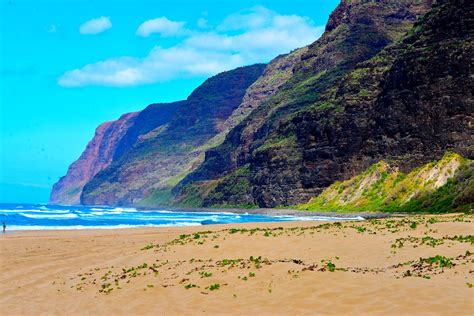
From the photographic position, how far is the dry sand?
1811 cm

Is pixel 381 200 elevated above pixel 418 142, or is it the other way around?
pixel 418 142

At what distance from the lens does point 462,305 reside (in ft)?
52.5

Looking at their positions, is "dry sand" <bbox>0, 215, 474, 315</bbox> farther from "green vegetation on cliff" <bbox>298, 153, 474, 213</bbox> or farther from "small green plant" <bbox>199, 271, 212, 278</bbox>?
"green vegetation on cliff" <bbox>298, 153, 474, 213</bbox>

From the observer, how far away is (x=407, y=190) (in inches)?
4505

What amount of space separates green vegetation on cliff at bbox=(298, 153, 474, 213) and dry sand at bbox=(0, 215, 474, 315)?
42.6 meters

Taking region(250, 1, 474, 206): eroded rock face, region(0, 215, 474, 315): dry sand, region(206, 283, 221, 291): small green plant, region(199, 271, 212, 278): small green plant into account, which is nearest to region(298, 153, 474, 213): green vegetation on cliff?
region(250, 1, 474, 206): eroded rock face

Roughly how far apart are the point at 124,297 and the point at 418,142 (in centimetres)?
11997

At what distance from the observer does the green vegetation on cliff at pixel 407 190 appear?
86.6 m

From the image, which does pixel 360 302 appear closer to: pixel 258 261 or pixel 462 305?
pixel 462 305

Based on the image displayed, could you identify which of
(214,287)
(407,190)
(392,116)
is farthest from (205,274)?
(392,116)

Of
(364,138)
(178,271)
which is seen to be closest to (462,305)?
(178,271)

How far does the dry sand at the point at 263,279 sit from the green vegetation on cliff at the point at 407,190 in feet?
140

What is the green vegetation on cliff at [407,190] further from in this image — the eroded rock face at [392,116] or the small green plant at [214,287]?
the small green plant at [214,287]

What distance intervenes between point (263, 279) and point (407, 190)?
97.1 m
